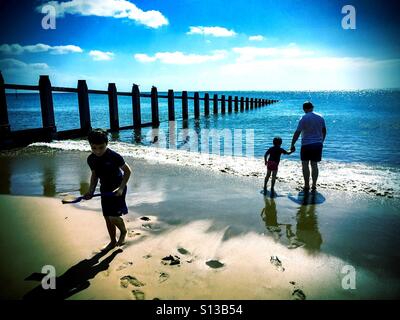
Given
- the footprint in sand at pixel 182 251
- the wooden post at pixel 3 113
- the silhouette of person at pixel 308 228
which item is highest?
the wooden post at pixel 3 113

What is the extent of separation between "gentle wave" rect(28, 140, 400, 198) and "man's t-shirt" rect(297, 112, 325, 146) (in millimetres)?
1039

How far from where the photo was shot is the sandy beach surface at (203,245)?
2721 mm

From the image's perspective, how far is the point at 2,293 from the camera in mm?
2602

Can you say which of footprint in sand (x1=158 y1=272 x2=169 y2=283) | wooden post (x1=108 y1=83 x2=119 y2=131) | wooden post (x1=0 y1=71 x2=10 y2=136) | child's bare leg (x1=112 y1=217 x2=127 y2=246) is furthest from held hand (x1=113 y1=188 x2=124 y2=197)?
wooden post (x1=108 y1=83 x2=119 y2=131)

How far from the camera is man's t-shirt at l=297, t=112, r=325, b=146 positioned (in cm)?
607

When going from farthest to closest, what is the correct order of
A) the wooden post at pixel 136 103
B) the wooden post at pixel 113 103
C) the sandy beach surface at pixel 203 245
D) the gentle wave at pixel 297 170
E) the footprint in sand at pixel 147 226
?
the wooden post at pixel 136 103
the wooden post at pixel 113 103
the gentle wave at pixel 297 170
the footprint in sand at pixel 147 226
the sandy beach surface at pixel 203 245

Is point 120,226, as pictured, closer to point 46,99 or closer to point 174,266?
point 174,266

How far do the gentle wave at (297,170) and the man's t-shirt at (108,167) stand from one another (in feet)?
13.8

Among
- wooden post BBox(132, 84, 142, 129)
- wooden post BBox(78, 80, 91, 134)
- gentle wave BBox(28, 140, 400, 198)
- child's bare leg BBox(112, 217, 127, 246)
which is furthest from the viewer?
wooden post BBox(132, 84, 142, 129)

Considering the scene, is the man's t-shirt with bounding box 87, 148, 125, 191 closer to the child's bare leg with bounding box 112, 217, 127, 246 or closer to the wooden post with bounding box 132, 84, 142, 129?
the child's bare leg with bounding box 112, 217, 127, 246

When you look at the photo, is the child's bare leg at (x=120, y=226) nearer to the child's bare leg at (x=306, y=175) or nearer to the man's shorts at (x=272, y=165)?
the man's shorts at (x=272, y=165)

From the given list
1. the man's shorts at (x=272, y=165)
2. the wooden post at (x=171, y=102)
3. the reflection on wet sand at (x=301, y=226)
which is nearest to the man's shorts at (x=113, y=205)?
the reflection on wet sand at (x=301, y=226)

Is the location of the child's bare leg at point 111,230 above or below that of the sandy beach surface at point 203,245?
above

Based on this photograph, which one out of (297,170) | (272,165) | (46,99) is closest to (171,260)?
(272,165)
